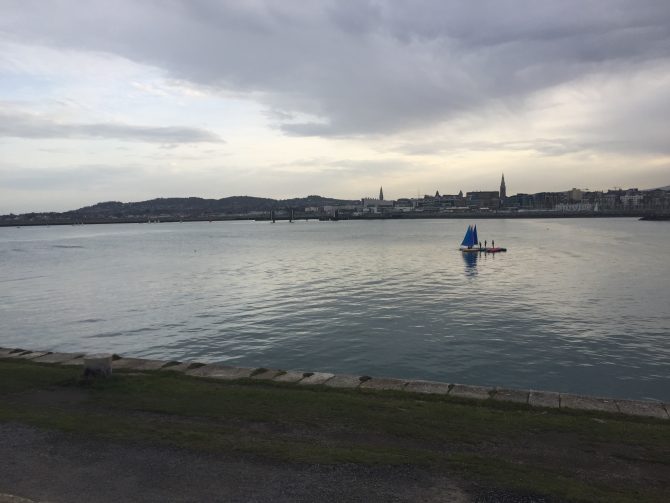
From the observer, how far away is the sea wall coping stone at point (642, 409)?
10.0m

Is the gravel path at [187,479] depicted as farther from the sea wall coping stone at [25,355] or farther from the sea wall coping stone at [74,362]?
the sea wall coping stone at [25,355]

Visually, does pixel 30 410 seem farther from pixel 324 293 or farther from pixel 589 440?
pixel 324 293

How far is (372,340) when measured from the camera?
22750 mm

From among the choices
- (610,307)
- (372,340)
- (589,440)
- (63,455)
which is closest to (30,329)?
(372,340)

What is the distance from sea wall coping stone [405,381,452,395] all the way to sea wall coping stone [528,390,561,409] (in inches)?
69.6

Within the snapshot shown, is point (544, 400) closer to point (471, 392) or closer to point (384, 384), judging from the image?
point (471, 392)

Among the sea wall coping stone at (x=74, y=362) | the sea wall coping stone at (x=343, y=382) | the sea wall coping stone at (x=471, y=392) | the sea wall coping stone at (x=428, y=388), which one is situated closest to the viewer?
the sea wall coping stone at (x=471, y=392)

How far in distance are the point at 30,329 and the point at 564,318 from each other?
1126 inches

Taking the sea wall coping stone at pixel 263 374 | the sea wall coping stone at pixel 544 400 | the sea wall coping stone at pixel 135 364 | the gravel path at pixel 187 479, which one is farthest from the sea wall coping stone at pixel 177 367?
the sea wall coping stone at pixel 544 400

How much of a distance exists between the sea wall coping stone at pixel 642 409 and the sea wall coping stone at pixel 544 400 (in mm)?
1184

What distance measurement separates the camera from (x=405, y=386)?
1195cm

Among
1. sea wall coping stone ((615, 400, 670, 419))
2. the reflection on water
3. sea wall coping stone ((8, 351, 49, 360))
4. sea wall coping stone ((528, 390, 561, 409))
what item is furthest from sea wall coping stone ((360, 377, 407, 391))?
the reflection on water

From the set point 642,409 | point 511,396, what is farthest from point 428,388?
point 642,409

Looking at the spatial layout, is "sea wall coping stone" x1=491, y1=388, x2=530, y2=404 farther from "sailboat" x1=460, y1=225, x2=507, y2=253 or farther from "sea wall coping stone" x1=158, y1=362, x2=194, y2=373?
"sailboat" x1=460, y1=225, x2=507, y2=253
